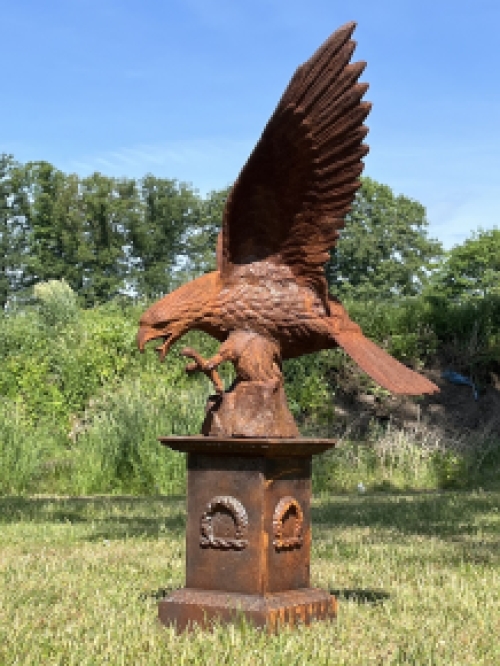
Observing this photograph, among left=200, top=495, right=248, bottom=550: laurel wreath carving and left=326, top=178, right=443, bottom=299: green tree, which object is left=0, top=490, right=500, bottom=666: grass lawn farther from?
left=326, top=178, right=443, bottom=299: green tree

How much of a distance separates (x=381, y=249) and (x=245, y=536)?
3411cm

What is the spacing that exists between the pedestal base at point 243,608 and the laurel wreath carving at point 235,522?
0.70ft

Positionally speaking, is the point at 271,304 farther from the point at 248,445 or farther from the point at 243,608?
the point at 243,608

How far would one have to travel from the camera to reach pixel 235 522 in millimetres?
3969

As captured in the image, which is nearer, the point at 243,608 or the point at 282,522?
the point at 243,608

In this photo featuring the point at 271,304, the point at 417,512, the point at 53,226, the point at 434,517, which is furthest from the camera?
the point at 53,226

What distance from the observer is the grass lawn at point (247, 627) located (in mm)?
3469

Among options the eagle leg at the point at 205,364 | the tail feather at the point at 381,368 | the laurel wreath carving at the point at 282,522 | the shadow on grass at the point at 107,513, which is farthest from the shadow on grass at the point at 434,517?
the eagle leg at the point at 205,364

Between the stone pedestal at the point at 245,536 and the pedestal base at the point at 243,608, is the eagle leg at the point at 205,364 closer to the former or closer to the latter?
the stone pedestal at the point at 245,536

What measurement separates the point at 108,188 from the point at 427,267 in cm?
1390

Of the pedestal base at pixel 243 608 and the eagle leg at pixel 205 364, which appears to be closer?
the pedestal base at pixel 243 608

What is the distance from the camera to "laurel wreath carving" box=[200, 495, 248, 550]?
12.9 ft

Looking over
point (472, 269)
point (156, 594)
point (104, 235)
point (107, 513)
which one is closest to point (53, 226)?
point (104, 235)

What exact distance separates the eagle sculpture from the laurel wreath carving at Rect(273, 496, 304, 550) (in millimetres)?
395
